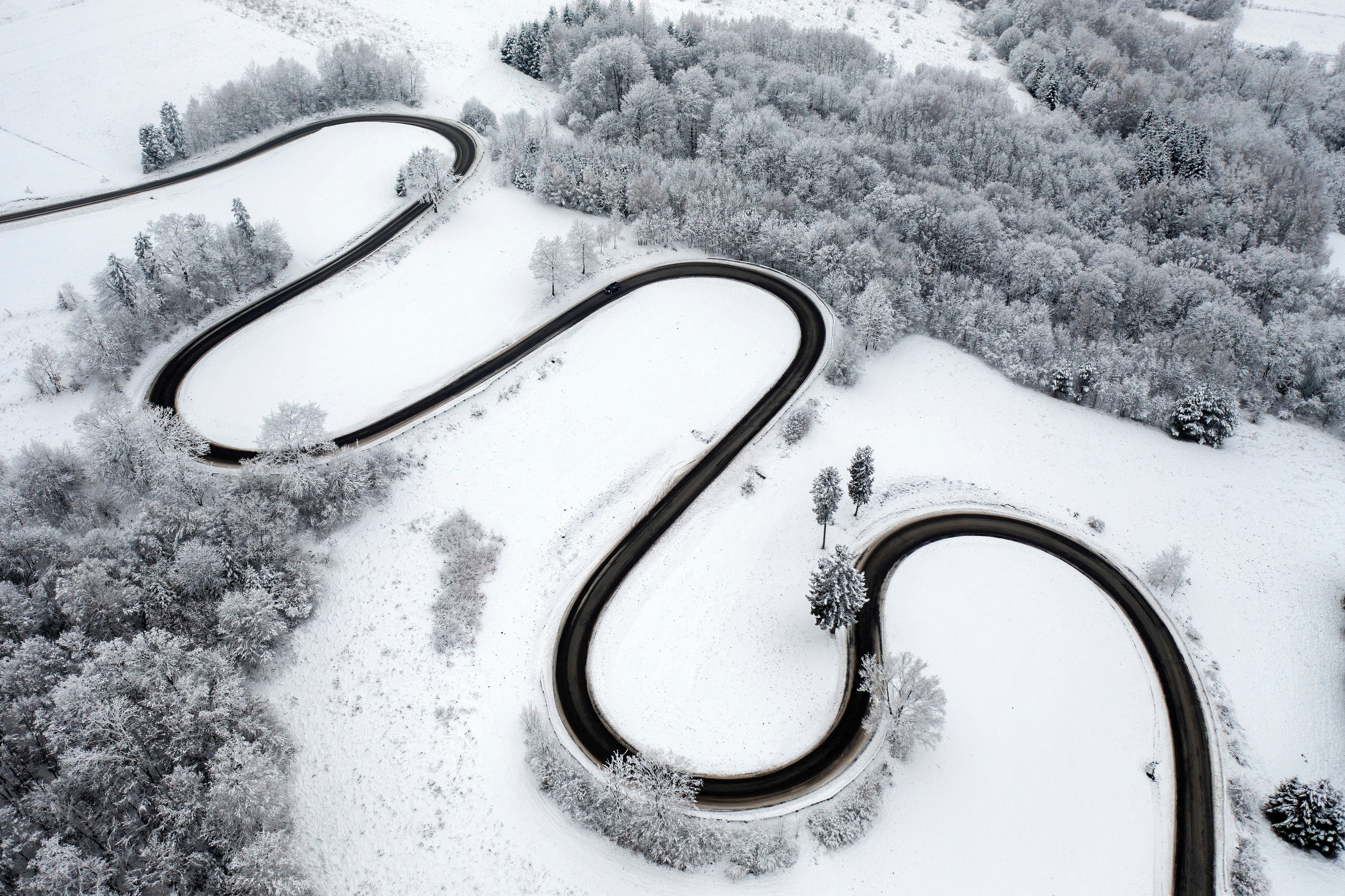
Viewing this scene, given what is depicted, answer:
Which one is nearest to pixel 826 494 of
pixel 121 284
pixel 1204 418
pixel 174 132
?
pixel 1204 418

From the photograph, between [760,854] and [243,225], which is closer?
[760,854]

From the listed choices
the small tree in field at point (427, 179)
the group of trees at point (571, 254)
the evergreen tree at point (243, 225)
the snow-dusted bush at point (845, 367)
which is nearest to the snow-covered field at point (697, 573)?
the snow-dusted bush at point (845, 367)

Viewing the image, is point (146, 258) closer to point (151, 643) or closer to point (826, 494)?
point (151, 643)

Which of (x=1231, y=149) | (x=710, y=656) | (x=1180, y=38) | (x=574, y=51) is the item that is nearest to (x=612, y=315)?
(x=710, y=656)

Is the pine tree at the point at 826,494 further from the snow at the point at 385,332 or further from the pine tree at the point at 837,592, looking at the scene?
the snow at the point at 385,332

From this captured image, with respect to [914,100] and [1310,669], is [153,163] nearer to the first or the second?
[914,100]

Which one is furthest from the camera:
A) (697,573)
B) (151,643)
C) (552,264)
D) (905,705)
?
(552,264)
